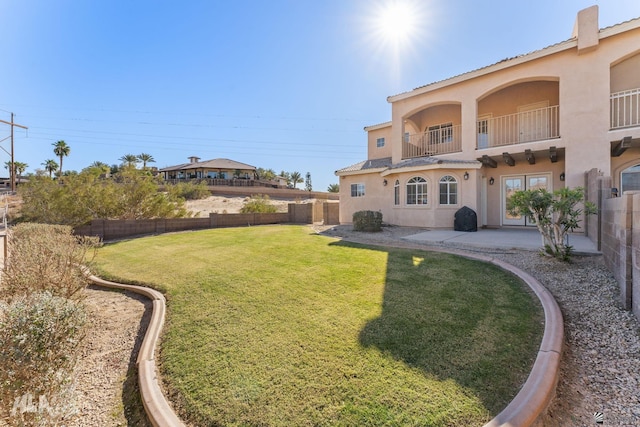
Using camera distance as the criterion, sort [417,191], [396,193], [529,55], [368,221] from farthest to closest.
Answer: [396,193]
[417,191]
[368,221]
[529,55]

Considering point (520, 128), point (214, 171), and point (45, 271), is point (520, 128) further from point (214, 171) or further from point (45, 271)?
point (214, 171)

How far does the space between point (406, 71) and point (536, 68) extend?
6555 millimetres

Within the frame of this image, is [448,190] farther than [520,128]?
No

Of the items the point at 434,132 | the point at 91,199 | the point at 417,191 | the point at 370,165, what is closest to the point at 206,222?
the point at 91,199

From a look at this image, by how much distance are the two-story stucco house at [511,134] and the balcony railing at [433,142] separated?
62 mm

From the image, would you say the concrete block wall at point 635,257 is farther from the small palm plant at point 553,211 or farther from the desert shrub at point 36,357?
the desert shrub at point 36,357

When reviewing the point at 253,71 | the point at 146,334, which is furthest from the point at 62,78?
the point at 146,334

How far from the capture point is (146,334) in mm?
4242

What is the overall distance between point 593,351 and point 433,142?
15793 millimetres

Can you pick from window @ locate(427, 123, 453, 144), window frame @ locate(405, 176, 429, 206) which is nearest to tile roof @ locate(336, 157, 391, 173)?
window frame @ locate(405, 176, 429, 206)

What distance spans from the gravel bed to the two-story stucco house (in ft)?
25.9

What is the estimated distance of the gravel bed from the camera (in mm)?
2608

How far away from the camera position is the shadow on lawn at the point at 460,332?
9.75ft

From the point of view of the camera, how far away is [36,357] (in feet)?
9.40
